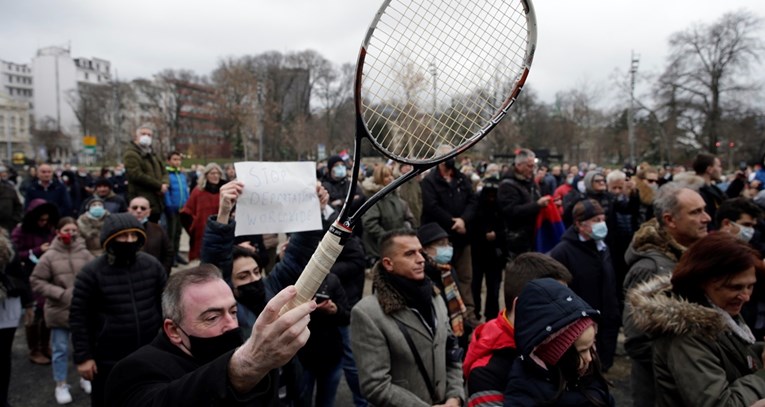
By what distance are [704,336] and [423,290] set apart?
4.93 ft

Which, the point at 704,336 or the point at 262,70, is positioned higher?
the point at 262,70

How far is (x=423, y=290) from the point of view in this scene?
3.18 metres

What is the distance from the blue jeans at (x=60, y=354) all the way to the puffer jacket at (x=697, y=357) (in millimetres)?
4914

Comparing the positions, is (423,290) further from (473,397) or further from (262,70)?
(262,70)

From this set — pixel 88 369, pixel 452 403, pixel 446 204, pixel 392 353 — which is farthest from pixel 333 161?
pixel 452 403

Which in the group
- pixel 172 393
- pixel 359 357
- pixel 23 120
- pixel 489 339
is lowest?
pixel 359 357

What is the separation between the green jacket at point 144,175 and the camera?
6.97m

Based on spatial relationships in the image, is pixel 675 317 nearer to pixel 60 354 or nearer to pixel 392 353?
pixel 392 353

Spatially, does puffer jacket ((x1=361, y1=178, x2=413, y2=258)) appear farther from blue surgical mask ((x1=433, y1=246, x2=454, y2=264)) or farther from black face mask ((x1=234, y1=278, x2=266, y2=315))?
black face mask ((x1=234, y1=278, x2=266, y2=315))

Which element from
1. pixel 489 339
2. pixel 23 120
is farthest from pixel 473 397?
pixel 23 120

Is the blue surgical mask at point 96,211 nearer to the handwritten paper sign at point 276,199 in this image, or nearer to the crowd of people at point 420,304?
the crowd of people at point 420,304

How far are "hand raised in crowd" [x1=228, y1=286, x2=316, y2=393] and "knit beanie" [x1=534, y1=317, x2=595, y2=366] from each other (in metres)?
1.22

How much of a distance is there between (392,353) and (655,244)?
1904 mm

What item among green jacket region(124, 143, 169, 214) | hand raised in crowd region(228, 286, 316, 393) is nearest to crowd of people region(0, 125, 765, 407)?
hand raised in crowd region(228, 286, 316, 393)
